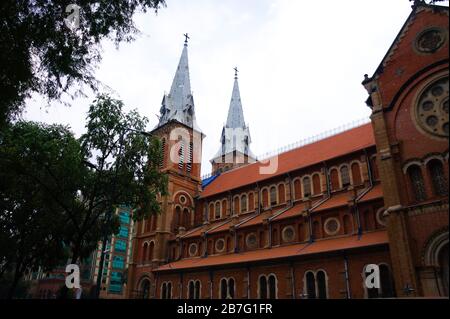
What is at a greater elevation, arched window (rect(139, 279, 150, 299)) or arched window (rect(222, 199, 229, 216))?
arched window (rect(222, 199, 229, 216))

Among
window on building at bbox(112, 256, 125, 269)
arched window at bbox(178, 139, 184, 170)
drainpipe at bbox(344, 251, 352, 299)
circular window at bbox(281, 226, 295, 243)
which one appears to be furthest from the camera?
window on building at bbox(112, 256, 125, 269)

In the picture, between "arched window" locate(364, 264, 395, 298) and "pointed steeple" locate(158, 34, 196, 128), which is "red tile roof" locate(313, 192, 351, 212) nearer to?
"arched window" locate(364, 264, 395, 298)

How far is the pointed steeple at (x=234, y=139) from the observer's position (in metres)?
66.9

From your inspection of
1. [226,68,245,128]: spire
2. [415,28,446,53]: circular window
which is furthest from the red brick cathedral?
[226,68,245,128]: spire

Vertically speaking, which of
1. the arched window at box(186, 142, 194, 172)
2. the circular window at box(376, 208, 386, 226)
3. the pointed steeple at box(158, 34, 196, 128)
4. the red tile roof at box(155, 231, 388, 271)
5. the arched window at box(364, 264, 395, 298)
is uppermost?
the pointed steeple at box(158, 34, 196, 128)

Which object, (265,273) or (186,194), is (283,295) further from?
(186,194)

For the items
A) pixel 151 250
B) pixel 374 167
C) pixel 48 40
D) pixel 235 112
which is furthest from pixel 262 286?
pixel 235 112

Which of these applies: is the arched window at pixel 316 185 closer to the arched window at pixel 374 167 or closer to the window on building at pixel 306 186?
the window on building at pixel 306 186

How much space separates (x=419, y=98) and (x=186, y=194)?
3946 centimetres

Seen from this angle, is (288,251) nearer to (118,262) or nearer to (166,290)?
(166,290)

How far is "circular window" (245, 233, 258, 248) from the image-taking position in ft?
107

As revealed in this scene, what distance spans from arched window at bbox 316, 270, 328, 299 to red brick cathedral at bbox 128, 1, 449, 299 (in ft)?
0.50
